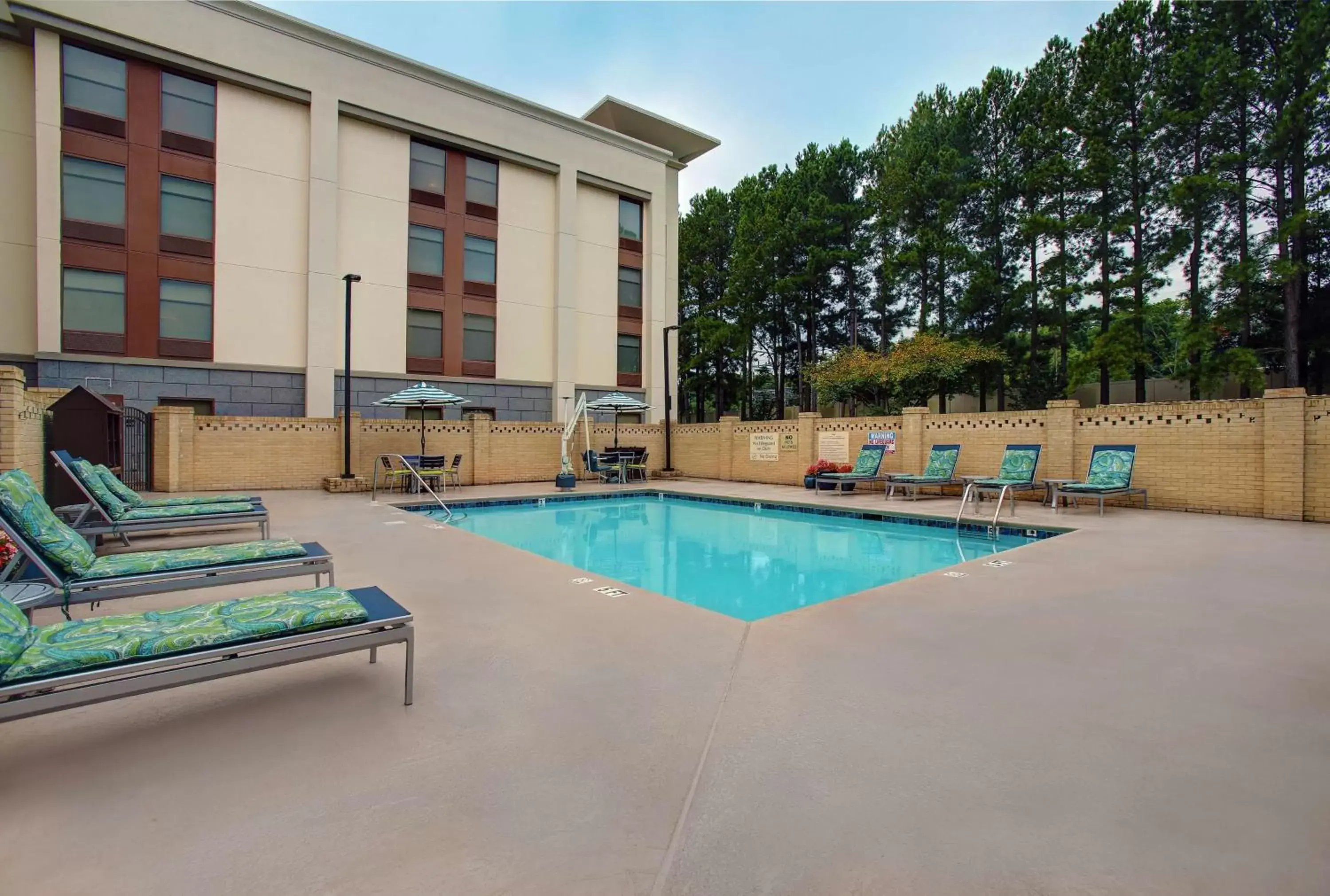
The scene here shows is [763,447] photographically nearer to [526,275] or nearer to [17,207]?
[526,275]

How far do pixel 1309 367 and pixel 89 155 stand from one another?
32.4 m

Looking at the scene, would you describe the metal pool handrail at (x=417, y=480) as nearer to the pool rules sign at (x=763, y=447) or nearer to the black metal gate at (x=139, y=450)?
the black metal gate at (x=139, y=450)

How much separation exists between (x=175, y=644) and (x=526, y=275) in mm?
19282

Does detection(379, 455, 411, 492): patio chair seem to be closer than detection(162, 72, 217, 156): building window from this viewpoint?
Yes

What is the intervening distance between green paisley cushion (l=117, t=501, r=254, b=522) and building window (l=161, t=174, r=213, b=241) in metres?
11.9

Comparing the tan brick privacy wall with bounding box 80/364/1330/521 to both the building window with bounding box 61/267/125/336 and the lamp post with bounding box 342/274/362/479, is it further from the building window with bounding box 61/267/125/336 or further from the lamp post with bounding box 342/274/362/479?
the building window with bounding box 61/267/125/336

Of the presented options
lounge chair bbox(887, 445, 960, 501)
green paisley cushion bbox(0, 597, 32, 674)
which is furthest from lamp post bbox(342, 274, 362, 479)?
green paisley cushion bbox(0, 597, 32, 674)

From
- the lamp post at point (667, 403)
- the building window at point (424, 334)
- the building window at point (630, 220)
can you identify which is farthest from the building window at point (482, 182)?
the lamp post at point (667, 403)

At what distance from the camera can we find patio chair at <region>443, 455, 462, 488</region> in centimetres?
1434

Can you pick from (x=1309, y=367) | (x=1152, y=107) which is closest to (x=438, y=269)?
(x=1152, y=107)

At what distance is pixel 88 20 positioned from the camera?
13992 mm

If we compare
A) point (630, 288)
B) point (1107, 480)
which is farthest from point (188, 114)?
point (1107, 480)

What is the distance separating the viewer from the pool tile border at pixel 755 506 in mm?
8672

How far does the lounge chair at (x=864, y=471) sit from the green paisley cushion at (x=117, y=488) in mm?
11093
